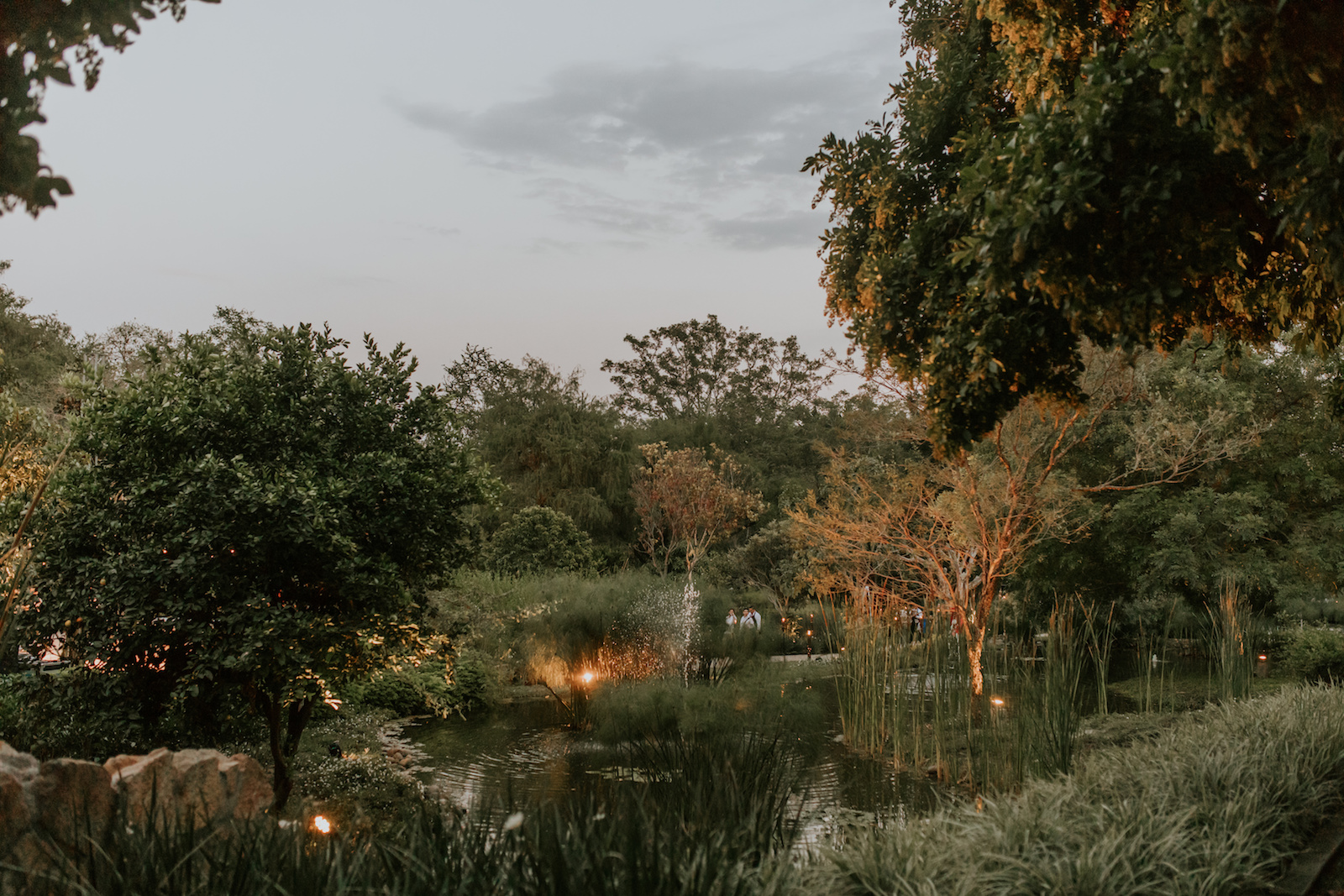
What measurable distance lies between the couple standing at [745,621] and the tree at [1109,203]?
7356 millimetres

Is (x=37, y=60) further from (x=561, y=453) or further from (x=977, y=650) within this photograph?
(x=561, y=453)

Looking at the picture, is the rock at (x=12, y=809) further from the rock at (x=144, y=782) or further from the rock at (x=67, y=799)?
the rock at (x=144, y=782)

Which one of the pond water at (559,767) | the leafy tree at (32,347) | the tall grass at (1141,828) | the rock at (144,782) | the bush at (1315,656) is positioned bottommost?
the pond water at (559,767)

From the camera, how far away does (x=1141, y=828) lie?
3.69m

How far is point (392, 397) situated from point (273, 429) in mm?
855

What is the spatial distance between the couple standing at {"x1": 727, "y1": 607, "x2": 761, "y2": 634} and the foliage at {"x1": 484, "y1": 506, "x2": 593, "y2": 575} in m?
4.36

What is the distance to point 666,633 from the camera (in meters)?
11.1

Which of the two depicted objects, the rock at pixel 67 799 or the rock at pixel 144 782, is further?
the rock at pixel 144 782

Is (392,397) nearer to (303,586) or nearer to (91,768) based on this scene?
(303,586)

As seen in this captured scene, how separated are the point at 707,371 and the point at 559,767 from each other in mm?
29040

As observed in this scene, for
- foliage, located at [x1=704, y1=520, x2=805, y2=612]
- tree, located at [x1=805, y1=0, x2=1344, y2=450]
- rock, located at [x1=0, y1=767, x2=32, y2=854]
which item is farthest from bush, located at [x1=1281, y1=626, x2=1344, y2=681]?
rock, located at [x1=0, y1=767, x2=32, y2=854]

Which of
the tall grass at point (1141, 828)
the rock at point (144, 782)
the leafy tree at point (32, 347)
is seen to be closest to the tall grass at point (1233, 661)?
the tall grass at point (1141, 828)

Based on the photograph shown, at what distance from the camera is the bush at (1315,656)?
40.4 ft

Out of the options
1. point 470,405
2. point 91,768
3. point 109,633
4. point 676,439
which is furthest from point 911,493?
point 470,405
